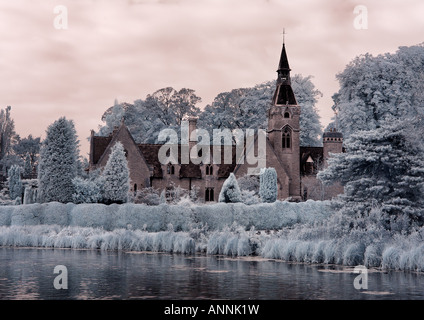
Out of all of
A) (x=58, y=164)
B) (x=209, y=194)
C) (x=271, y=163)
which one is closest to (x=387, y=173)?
(x=58, y=164)

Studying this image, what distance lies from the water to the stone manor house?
103 ft

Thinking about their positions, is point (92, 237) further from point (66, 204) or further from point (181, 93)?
point (181, 93)

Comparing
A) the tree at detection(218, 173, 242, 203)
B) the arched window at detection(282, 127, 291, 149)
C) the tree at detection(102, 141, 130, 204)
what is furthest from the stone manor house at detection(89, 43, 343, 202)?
the tree at detection(218, 173, 242, 203)

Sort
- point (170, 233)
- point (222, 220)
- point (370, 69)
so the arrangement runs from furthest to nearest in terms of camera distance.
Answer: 1. point (370, 69)
2. point (222, 220)
3. point (170, 233)

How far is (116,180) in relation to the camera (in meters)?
46.5

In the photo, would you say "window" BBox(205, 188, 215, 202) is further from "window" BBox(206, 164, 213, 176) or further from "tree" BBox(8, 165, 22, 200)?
"tree" BBox(8, 165, 22, 200)

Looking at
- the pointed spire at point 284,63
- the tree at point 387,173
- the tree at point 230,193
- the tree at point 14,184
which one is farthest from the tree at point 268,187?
the tree at point 14,184

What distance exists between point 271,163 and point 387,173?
30525mm

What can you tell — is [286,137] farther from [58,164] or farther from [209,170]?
[58,164]

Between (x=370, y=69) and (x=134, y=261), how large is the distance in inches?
1663

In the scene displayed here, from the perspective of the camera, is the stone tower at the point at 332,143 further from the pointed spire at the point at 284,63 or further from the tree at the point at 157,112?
the tree at the point at 157,112
